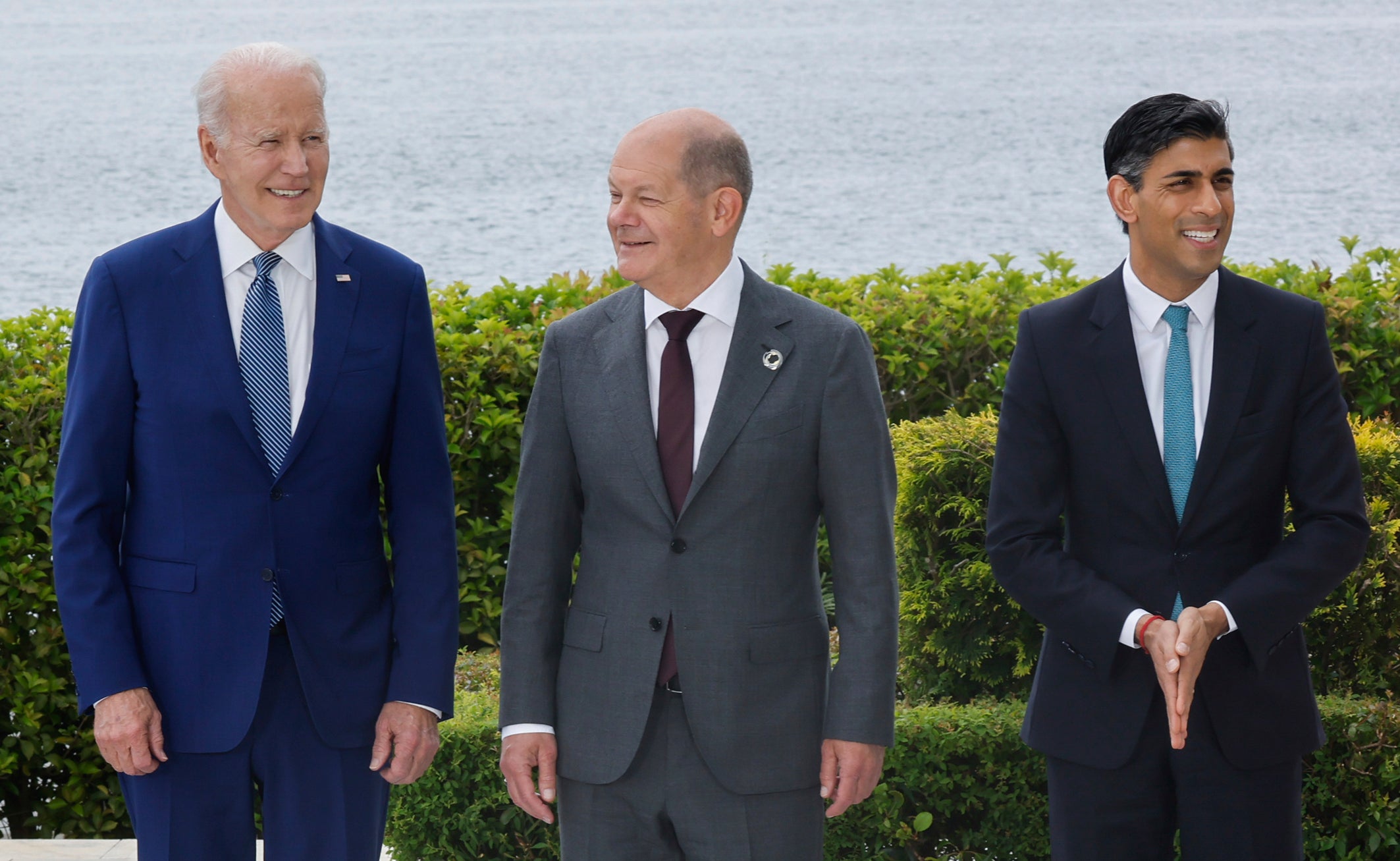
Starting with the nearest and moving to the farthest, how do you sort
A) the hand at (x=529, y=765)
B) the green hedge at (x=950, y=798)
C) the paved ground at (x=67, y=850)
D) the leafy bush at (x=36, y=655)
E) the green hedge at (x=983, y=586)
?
the hand at (x=529, y=765) → the green hedge at (x=950, y=798) → the green hedge at (x=983, y=586) → the paved ground at (x=67, y=850) → the leafy bush at (x=36, y=655)

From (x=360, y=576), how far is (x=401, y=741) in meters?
0.32

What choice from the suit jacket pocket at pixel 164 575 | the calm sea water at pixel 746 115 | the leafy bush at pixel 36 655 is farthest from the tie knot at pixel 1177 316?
the calm sea water at pixel 746 115

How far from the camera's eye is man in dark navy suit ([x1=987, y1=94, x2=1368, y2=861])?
2.65 meters

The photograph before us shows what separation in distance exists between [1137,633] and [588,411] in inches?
41.3

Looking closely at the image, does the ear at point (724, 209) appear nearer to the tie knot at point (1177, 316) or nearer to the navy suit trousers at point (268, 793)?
the tie knot at point (1177, 316)

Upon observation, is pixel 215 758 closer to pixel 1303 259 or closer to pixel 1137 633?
pixel 1137 633

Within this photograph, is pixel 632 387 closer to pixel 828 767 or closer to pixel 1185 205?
pixel 828 767

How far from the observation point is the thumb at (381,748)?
2.75m

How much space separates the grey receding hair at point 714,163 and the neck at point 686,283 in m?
0.10

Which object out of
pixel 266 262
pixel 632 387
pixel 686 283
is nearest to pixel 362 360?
pixel 266 262

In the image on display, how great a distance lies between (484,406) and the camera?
186 inches

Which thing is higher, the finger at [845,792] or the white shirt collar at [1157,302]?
the white shirt collar at [1157,302]

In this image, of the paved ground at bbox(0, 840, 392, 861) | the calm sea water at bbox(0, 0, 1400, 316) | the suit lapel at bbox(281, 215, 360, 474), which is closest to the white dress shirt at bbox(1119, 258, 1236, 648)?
the suit lapel at bbox(281, 215, 360, 474)

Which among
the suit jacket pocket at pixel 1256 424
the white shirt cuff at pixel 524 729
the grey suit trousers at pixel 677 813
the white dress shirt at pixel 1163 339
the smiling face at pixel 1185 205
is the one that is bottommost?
the grey suit trousers at pixel 677 813
